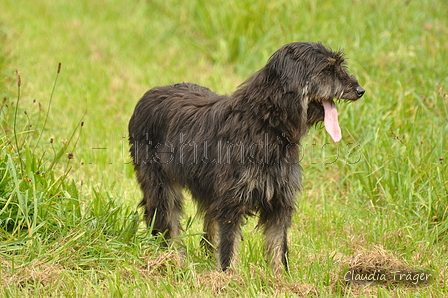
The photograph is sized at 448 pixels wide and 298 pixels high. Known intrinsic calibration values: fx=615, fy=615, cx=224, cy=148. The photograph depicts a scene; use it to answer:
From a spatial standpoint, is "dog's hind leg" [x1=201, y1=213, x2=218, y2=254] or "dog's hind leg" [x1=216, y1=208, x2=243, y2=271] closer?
"dog's hind leg" [x1=216, y1=208, x2=243, y2=271]

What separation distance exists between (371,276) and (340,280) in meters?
0.29

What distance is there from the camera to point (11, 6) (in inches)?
509

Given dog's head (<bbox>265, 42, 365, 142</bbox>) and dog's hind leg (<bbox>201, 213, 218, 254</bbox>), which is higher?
dog's head (<bbox>265, 42, 365, 142</bbox>)

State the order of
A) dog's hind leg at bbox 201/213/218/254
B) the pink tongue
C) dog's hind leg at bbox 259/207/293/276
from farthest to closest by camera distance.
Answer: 1. dog's hind leg at bbox 201/213/218/254
2. dog's hind leg at bbox 259/207/293/276
3. the pink tongue

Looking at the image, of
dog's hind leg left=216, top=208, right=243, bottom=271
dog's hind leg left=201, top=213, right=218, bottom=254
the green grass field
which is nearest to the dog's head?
dog's hind leg left=216, top=208, right=243, bottom=271

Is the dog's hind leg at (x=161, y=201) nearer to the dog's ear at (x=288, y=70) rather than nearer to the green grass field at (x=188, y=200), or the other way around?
the green grass field at (x=188, y=200)

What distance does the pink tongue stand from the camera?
14.6ft

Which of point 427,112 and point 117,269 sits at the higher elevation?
point 427,112

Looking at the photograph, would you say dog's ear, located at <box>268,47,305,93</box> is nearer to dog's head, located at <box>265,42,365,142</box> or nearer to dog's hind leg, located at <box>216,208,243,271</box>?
dog's head, located at <box>265,42,365,142</box>

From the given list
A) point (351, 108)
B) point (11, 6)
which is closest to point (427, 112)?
point (351, 108)

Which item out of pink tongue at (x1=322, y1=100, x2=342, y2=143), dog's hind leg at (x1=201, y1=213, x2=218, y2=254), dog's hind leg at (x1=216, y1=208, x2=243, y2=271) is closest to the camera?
pink tongue at (x1=322, y1=100, x2=342, y2=143)

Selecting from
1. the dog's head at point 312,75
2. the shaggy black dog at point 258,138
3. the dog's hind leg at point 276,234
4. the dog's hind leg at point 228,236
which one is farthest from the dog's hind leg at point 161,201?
the dog's head at point 312,75

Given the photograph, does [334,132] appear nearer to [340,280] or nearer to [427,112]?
[340,280]

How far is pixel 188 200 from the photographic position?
6551mm
